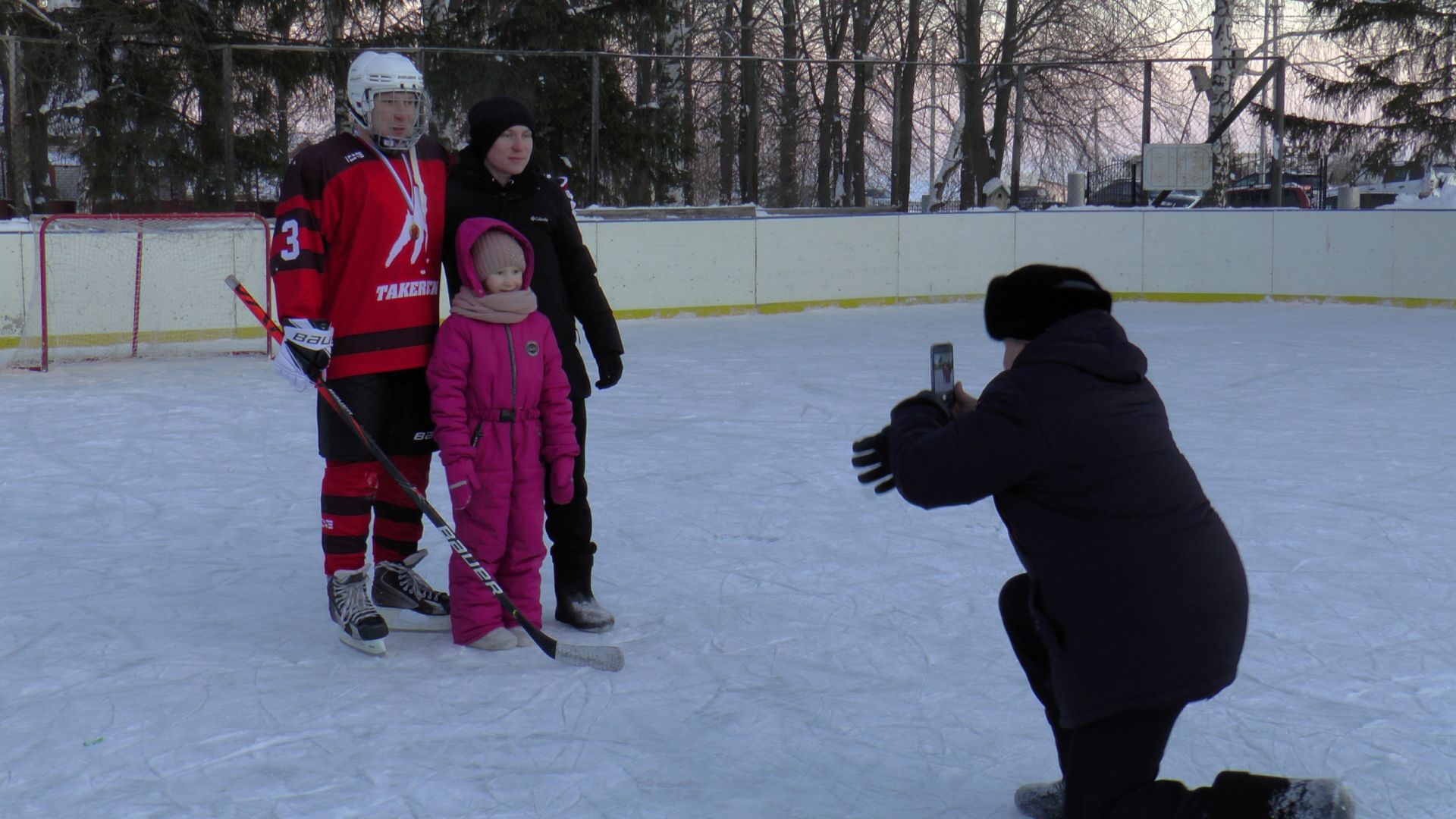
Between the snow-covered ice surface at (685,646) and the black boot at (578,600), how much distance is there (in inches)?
1.9

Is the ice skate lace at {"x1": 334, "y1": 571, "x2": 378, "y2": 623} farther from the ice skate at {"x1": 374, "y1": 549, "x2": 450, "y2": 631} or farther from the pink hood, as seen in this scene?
the pink hood

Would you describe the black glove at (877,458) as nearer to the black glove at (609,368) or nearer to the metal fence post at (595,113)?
the black glove at (609,368)

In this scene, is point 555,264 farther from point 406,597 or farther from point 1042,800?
point 1042,800

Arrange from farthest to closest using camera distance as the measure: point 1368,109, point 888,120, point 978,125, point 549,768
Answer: point 1368,109, point 978,125, point 888,120, point 549,768

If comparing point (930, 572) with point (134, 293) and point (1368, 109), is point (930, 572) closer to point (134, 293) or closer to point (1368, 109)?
point (134, 293)

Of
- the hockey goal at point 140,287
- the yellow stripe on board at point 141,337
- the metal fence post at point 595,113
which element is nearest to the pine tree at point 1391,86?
the metal fence post at point 595,113

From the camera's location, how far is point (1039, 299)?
184cm

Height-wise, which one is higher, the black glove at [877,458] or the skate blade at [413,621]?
the black glove at [877,458]

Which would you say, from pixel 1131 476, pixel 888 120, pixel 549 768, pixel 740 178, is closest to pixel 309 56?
pixel 740 178

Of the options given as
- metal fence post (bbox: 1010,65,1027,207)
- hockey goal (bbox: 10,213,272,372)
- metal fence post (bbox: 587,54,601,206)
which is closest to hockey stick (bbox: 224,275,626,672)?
hockey goal (bbox: 10,213,272,372)

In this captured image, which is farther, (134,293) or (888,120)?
(888,120)

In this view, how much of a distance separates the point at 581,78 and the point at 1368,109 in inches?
446

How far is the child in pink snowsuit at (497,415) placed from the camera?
9.65 feet

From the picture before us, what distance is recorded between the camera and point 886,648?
123 inches
